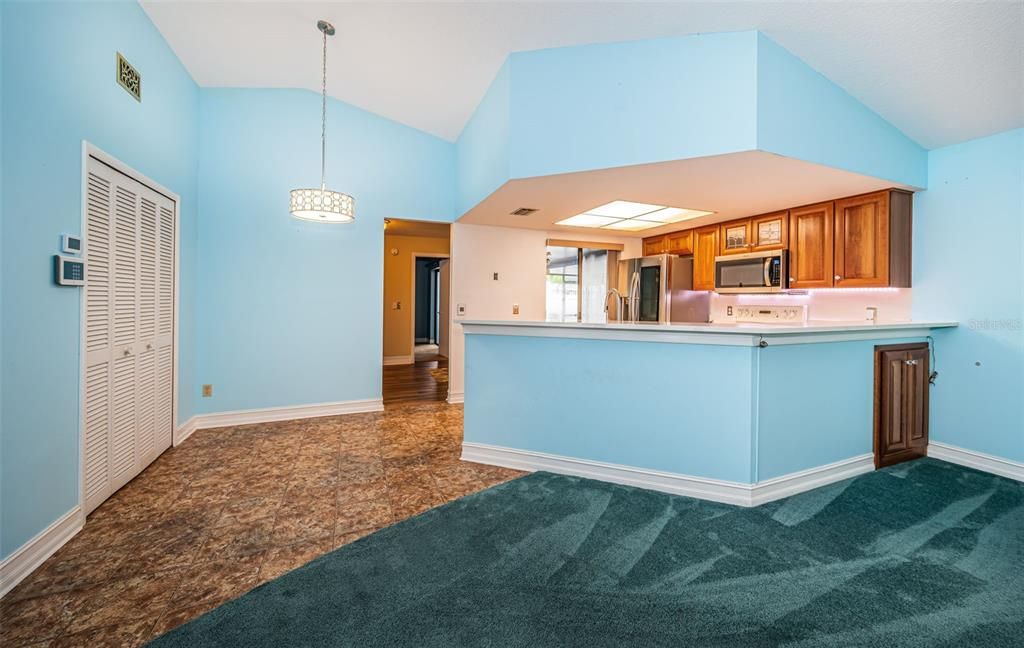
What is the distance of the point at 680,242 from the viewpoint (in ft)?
17.2

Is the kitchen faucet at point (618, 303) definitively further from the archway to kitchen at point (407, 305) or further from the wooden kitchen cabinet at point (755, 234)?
the archway to kitchen at point (407, 305)

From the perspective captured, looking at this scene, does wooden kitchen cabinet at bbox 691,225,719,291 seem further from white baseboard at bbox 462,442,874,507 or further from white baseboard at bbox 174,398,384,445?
white baseboard at bbox 174,398,384,445

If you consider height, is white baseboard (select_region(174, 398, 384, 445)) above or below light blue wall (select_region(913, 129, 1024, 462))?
below

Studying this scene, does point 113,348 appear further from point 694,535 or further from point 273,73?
point 694,535

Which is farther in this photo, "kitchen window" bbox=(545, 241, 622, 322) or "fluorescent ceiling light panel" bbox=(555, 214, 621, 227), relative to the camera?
"kitchen window" bbox=(545, 241, 622, 322)

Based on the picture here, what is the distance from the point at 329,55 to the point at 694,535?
13.7ft

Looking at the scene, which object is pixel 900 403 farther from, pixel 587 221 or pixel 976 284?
pixel 587 221

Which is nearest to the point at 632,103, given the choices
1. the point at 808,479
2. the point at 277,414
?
the point at 808,479

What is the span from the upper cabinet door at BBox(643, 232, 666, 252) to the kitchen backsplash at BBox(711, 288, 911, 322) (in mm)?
1314

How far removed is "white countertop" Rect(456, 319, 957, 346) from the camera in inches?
98.2

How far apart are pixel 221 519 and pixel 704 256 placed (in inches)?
189

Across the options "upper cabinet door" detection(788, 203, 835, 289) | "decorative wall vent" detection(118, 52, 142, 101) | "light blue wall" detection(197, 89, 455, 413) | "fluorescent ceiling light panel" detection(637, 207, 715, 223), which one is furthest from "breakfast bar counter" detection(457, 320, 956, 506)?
"decorative wall vent" detection(118, 52, 142, 101)

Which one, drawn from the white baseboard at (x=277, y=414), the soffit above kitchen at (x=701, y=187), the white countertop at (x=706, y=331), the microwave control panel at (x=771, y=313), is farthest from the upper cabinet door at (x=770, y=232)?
the white baseboard at (x=277, y=414)

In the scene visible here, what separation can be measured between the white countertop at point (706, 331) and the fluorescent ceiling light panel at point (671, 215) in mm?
1731
